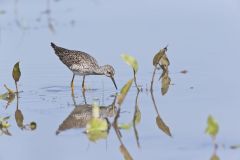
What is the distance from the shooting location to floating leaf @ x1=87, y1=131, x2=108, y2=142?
31.5 feet

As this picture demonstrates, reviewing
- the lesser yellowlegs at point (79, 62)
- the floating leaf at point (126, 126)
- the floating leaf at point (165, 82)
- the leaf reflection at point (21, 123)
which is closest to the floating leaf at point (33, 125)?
the leaf reflection at point (21, 123)

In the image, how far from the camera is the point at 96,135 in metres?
9.68

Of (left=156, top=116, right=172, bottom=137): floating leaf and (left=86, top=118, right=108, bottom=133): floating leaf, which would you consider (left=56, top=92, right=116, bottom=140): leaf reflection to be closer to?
(left=86, top=118, right=108, bottom=133): floating leaf

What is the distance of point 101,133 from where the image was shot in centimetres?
970

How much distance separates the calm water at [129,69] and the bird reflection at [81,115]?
4.3 inches

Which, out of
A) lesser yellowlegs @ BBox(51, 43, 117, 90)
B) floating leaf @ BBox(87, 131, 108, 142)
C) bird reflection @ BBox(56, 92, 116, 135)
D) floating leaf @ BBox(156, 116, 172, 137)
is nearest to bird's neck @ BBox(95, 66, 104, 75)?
lesser yellowlegs @ BBox(51, 43, 117, 90)

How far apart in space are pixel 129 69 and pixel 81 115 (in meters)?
2.86

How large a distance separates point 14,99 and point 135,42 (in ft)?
12.0

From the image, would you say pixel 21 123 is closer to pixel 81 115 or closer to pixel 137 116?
pixel 81 115

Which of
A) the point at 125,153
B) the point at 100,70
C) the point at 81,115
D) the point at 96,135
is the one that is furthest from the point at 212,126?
the point at 100,70

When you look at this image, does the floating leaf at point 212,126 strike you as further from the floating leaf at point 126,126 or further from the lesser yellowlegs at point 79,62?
the lesser yellowlegs at point 79,62

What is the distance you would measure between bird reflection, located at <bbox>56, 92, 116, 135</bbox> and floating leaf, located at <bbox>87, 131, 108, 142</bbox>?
48 cm

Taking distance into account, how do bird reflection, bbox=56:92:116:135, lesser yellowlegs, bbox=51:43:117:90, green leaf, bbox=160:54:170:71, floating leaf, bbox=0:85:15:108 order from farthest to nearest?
1. lesser yellowlegs, bbox=51:43:117:90
2. green leaf, bbox=160:54:170:71
3. floating leaf, bbox=0:85:15:108
4. bird reflection, bbox=56:92:116:135

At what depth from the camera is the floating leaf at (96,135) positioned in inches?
378
